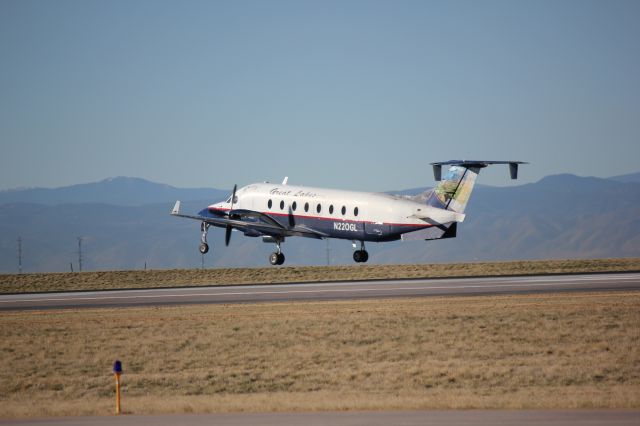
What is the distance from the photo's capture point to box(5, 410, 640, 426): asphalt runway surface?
21891 mm

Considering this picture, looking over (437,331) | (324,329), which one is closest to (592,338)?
(437,331)

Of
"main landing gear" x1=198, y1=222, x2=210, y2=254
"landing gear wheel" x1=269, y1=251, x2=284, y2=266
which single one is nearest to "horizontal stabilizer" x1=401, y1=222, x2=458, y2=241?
"landing gear wheel" x1=269, y1=251, x2=284, y2=266

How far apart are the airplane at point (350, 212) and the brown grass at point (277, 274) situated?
1978 millimetres

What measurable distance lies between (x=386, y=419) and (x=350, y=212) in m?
42.5

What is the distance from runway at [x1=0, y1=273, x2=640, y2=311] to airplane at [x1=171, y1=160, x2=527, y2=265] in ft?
12.4

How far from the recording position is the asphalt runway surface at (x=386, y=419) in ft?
71.8

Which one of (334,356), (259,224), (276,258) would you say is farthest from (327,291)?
(334,356)

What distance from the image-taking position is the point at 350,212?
65250 millimetres

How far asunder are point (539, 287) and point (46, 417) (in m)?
33.1

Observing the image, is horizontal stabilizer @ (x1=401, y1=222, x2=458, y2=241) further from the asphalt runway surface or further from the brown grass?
the asphalt runway surface

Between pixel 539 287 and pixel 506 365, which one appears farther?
pixel 539 287

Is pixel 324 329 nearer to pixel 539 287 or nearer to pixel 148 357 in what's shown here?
pixel 148 357

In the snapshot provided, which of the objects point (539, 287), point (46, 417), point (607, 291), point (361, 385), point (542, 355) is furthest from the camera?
point (539, 287)

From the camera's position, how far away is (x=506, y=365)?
3328cm
